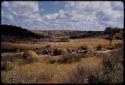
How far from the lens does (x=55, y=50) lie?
3.67 m

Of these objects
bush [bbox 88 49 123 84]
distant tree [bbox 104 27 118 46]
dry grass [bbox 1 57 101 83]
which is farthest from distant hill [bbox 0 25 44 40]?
bush [bbox 88 49 123 84]

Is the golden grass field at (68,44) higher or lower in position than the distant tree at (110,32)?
lower

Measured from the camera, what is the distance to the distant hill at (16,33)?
347cm

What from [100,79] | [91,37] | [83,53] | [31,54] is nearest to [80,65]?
[100,79]

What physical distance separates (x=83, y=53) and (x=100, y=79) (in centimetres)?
150

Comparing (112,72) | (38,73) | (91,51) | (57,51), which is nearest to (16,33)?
(57,51)

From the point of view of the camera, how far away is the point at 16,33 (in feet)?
11.6

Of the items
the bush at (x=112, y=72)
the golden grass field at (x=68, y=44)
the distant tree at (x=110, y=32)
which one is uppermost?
the distant tree at (x=110, y=32)

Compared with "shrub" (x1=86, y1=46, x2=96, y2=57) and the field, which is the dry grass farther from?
"shrub" (x1=86, y1=46, x2=96, y2=57)

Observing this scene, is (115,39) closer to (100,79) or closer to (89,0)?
(89,0)

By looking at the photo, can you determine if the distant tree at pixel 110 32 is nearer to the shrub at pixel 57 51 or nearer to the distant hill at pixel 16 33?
the shrub at pixel 57 51

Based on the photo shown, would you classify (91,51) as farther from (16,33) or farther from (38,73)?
(16,33)

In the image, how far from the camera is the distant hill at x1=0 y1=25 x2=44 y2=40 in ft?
11.4

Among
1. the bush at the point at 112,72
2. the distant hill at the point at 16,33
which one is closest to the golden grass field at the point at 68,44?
the distant hill at the point at 16,33
